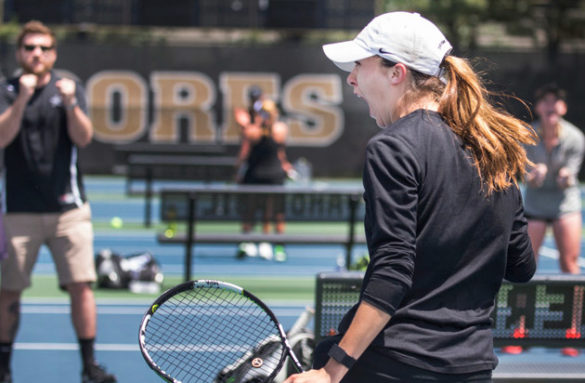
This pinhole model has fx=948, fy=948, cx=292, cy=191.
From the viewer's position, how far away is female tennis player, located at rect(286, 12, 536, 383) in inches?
88.4

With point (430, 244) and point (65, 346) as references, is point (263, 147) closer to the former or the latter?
point (65, 346)

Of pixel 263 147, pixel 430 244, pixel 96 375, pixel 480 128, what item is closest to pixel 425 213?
pixel 430 244

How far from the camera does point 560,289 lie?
4.57 m

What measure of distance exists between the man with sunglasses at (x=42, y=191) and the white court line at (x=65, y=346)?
137 cm

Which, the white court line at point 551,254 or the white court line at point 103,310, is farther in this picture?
the white court line at point 551,254

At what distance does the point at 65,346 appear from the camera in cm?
688

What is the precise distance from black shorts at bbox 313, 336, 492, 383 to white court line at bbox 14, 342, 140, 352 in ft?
15.0

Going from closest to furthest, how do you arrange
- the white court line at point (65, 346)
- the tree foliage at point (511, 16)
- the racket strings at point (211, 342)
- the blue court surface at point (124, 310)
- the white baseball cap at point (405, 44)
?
the white baseball cap at point (405, 44) → the racket strings at point (211, 342) → the blue court surface at point (124, 310) → the white court line at point (65, 346) → the tree foliage at point (511, 16)

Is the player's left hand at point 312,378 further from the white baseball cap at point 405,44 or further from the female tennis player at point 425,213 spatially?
the white baseball cap at point 405,44

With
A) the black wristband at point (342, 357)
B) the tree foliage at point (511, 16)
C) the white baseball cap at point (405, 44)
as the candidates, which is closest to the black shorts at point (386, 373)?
the black wristband at point (342, 357)

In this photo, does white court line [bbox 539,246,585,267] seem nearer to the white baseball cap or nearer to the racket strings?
the racket strings

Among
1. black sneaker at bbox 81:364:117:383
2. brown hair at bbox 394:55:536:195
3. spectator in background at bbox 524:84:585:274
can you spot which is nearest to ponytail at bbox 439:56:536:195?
brown hair at bbox 394:55:536:195

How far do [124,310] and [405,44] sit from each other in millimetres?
6238

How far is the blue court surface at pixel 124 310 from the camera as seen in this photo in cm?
627
